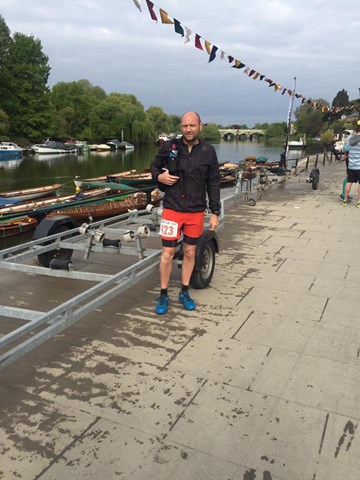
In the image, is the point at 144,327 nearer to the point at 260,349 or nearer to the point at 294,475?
the point at 260,349

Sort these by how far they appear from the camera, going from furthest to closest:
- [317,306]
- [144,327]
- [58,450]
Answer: [317,306]
[144,327]
[58,450]

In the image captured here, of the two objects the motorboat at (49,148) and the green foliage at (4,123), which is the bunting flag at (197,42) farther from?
the green foliage at (4,123)

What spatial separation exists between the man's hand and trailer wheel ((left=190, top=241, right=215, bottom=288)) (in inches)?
45.9

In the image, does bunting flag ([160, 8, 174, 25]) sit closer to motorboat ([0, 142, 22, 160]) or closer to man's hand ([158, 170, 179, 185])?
man's hand ([158, 170, 179, 185])

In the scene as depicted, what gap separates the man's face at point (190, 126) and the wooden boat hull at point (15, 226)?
503 inches

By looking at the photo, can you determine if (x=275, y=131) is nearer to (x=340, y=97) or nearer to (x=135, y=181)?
(x=340, y=97)

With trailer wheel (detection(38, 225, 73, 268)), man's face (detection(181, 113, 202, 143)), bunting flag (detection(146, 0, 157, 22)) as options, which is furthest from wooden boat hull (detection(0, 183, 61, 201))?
man's face (detection(181, 113, 202, 143))

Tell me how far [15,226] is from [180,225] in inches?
495

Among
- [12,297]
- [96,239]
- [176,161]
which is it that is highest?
[176,161]

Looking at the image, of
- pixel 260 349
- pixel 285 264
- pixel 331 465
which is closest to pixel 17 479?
pixel 331 465

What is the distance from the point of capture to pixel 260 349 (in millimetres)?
3678

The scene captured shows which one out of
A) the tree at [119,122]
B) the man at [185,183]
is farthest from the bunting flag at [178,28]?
the tree at [119,122]

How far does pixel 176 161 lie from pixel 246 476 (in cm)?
279

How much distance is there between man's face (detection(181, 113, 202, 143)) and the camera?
3938 mm
